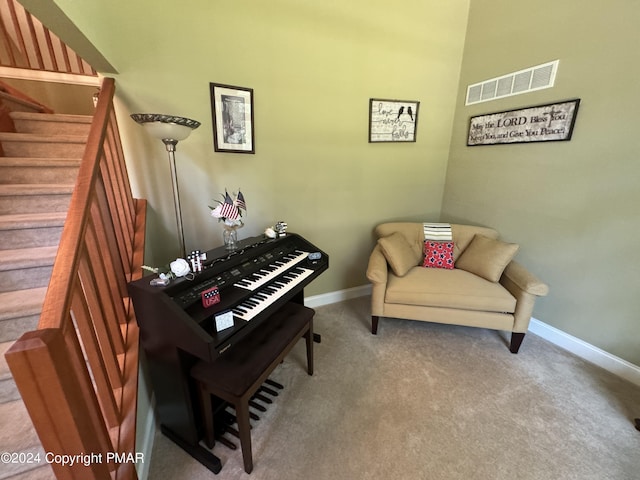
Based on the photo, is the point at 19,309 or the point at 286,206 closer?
the point at 19,309

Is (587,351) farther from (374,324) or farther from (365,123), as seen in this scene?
(365,123)

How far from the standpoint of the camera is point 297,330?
162cm

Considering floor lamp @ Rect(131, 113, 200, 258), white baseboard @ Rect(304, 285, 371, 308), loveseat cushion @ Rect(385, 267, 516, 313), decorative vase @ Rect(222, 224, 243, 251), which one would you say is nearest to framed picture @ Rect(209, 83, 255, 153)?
floor lamp @ Rect(131, 113, 200, 258)

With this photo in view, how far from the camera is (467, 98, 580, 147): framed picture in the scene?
2.03 metres

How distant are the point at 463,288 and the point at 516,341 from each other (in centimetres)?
58

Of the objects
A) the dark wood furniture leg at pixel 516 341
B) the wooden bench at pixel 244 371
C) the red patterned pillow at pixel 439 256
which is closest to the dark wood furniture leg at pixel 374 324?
the red patterned pillow at pixel 439 256

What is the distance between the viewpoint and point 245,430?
49.1 inches

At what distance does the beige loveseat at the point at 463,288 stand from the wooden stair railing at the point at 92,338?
1700 millimetres

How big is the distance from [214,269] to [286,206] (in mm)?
1112

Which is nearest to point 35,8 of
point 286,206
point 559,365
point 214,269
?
point 214,269

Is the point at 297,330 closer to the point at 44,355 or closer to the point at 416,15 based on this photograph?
the point at 44,355

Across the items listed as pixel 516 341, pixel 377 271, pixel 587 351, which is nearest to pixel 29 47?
pixel 377 271

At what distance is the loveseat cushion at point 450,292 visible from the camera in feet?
6.85

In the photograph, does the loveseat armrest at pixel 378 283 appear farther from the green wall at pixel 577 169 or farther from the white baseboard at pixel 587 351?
the green wall at pixel 577 169
